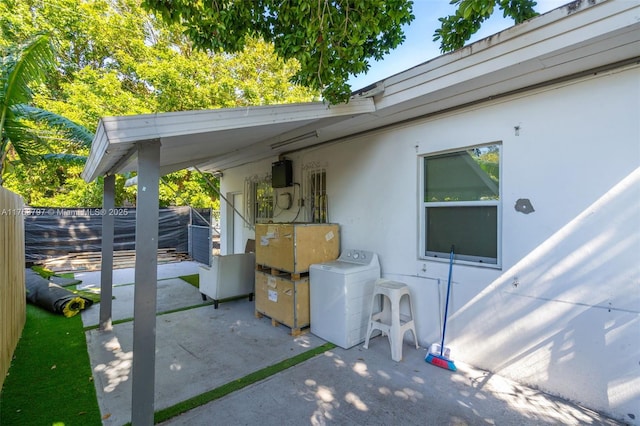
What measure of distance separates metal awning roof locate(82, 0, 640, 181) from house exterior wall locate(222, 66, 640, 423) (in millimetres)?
261

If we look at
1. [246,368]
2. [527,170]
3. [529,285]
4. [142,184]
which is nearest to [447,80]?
[527,170]

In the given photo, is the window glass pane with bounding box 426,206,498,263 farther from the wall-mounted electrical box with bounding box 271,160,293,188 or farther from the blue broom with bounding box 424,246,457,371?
the wall-mounted electrical box with bounding box 271,160,293,188

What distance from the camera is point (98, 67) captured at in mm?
11164

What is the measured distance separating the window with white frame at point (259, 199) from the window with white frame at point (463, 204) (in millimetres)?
3391

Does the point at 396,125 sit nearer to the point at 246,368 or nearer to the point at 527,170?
the point at 527,170

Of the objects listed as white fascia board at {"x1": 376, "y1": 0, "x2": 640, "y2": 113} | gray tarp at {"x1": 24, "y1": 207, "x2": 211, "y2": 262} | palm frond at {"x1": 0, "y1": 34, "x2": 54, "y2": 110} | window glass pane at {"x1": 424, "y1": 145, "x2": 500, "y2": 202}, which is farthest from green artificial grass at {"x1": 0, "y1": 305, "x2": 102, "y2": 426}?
gray tarp at {"x1": 24, "y1": 207, "x2": 211, "y2": 262}

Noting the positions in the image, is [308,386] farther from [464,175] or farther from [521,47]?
[521,47]

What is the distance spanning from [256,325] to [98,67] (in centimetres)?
1249

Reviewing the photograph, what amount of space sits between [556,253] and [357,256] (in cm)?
209

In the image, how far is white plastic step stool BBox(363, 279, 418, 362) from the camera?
122 inches

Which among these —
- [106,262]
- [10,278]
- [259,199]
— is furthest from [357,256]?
[10,278]

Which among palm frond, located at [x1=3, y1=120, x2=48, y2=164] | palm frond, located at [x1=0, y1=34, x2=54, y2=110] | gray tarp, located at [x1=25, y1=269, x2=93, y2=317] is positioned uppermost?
palm frond, located at [x1=0, y1=34, x2=54, y2=110]

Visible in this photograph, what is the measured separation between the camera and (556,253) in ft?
8.18

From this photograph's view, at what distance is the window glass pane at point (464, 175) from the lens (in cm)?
293
